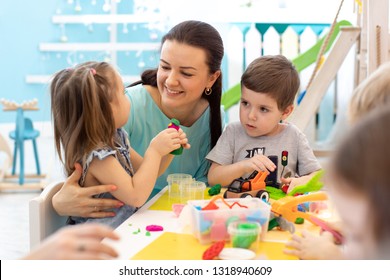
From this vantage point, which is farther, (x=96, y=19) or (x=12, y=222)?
(x=96, y=19)

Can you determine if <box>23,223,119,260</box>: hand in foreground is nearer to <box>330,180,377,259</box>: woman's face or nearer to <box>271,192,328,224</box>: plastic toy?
<box>330,180,377,259</box>: woman's face

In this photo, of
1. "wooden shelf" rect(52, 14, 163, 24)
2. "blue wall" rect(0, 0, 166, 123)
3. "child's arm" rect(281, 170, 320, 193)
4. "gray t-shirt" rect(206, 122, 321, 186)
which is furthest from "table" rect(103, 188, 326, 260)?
"blue wall" rect(0, 0, 166, 123)

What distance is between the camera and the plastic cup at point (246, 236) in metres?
0.97

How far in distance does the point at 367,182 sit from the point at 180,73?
1.10 metres

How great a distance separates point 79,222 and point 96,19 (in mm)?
3674

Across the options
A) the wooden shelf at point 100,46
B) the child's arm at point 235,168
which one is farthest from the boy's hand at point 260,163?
the wooden shelf at point 100,46

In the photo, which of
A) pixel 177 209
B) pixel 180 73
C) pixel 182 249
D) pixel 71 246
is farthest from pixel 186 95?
pixel 71 246

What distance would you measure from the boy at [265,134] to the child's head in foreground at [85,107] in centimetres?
34

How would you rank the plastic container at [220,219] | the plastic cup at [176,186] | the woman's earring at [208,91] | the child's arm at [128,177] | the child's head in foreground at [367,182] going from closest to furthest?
the child's head in foreground at [367,182] → the plastic container at [220,219] → the child's arm at [128,177] → the plastic cup at [176,186] → the woman's earring at [208,91]

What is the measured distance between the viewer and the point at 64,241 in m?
0.63

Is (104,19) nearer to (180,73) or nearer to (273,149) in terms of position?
(180,73)

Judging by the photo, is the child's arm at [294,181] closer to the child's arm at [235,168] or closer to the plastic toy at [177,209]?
the child's arm at [235,168]
